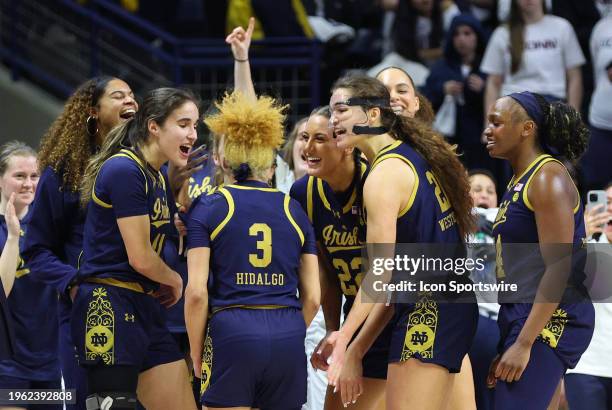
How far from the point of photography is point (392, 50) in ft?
31.0

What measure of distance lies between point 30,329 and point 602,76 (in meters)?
5.08

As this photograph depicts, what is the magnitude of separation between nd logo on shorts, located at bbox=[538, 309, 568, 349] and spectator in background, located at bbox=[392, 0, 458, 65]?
4728 mm

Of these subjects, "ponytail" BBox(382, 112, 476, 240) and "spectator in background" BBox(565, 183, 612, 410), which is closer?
"ponytail" BBox(382, 112, 476, 240)

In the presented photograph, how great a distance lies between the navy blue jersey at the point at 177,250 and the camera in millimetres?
5605

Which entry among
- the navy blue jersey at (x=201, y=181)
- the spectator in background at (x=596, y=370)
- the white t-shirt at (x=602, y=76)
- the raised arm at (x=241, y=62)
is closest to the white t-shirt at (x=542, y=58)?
the white t-shirt at (x=602, y=76)

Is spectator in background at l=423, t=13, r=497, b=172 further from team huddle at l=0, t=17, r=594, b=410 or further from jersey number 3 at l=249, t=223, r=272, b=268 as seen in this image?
jersey number 3 at l=249, t=223, r=272, b=268

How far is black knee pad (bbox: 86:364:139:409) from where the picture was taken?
4.86 metres

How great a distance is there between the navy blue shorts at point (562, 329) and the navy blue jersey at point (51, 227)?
2042 mm

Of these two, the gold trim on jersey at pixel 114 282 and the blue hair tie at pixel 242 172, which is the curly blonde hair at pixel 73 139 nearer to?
the gold trim on jersey at pixel 114 282

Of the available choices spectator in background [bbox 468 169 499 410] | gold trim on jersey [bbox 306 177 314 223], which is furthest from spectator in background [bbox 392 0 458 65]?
gold trim on jersey [bbox 306 177 314 223]

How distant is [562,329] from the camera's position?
4.88 metres

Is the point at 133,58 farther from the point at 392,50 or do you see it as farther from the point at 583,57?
the point at 583,57

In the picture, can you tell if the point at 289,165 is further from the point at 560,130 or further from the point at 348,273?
the point at 560,130

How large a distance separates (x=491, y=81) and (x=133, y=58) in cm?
312
